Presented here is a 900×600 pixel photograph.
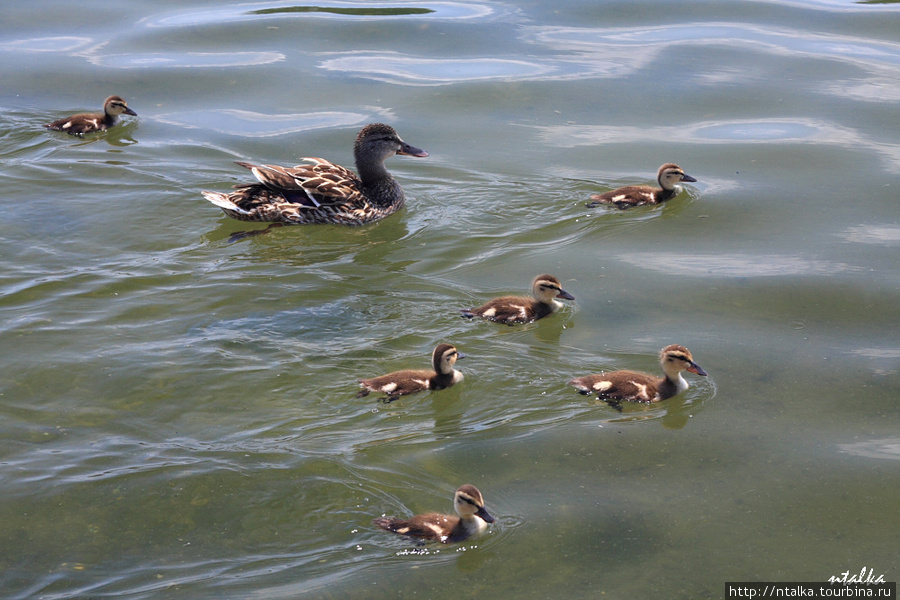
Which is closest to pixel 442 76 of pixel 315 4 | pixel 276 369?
pixel 315 4

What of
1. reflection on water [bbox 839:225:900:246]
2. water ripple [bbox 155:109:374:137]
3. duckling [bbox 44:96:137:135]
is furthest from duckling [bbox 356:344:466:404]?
duckling [bbox 44:96:137:135]

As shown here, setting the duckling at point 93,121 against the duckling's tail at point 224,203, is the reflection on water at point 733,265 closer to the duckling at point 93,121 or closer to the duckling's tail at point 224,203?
the duckling's tail at point 224,203

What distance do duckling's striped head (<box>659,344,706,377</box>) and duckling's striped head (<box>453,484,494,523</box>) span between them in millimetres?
1830

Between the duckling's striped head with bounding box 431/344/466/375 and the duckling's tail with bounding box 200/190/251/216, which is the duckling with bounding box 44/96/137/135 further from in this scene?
Result: the duckling's striped head with bounding box 431/344/466/375

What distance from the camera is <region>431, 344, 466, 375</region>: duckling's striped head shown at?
6.31 metres

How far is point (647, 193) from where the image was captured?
8.94m

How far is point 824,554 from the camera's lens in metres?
4.89

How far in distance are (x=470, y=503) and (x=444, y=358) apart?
5.11 feet

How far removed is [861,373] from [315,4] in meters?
10.9

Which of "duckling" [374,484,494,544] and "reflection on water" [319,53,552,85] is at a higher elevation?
"reflection on water" [319,53,552,85]

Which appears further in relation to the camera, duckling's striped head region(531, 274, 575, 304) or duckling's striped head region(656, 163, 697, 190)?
duckling's striped head region(656, 163, 697, 190)

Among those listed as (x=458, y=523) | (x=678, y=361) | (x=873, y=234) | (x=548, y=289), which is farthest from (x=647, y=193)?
(x=458, y=523)

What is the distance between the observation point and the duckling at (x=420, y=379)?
6.17 metres

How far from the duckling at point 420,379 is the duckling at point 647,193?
312cm
